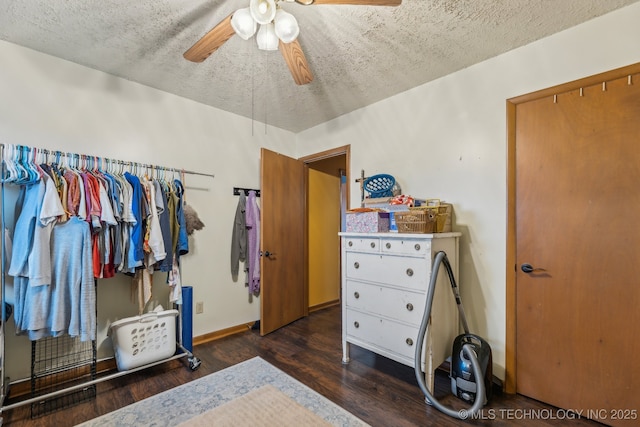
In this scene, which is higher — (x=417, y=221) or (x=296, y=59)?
(x=296, y=59)

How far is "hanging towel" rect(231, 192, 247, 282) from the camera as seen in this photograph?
3.14 meters

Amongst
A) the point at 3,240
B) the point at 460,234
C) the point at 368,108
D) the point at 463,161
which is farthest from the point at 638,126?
the point at 3,240

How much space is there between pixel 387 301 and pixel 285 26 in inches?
75.9

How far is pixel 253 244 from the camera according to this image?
326cm

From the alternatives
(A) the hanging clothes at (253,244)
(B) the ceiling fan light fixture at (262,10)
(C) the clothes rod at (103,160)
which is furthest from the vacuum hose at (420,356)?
(C) the clothes rod at (103,160)

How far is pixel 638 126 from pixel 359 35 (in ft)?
5.74

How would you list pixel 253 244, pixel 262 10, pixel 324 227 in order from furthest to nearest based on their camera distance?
1. pixel 324 227
2. pixel 253 244
3. pixel 262 10

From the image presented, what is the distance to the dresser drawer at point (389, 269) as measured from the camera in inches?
78.2

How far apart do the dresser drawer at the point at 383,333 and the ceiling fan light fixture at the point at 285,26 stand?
2012 mm

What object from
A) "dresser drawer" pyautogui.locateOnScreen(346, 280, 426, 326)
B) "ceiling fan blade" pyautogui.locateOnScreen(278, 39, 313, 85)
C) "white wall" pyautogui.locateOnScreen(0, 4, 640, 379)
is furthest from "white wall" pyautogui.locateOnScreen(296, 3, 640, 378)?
"ceiling fan blade" pyautogui.locateOnScreen(278, 39, 313, 85)

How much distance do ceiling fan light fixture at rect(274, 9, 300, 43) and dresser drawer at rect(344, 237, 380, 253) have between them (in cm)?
151

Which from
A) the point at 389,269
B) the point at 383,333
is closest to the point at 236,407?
the point at 383,333

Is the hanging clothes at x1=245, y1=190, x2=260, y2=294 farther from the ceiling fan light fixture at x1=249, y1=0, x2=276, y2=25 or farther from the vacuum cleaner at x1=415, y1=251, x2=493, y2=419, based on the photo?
the ceiling fan light fixture at x1=249, y1=0, x2=276, y2=25

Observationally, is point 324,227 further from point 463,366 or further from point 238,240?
point 463,366
